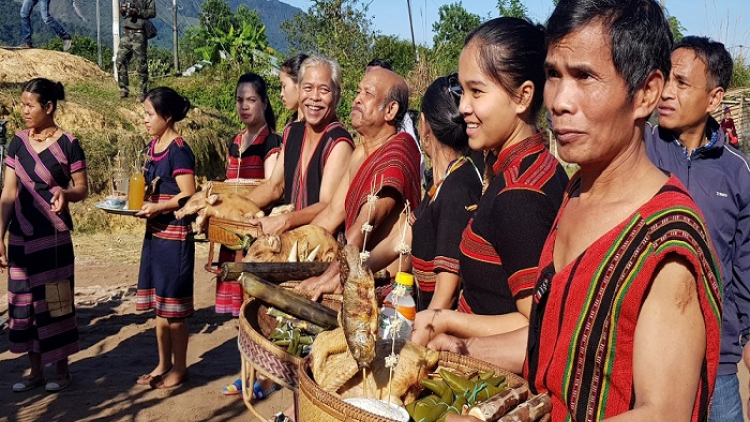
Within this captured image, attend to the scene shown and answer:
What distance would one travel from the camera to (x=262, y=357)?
2348 mm

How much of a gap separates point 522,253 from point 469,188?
72 centimetres

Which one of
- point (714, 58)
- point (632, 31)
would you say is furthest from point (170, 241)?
point (632, 31)

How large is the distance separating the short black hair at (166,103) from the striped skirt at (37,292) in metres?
1.24

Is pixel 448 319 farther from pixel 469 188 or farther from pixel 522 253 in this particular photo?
pixel 469 188

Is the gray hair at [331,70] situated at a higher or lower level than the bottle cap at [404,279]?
higher

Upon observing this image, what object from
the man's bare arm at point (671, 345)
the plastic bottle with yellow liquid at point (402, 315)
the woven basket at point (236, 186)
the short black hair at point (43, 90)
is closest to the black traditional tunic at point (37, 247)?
the short black hair at point (43, 90)

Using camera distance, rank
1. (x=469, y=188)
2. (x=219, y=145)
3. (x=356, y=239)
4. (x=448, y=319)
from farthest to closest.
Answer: (x=219, y=145), (x=356, y=239), (x=469, y=188), (x=448, y=319)

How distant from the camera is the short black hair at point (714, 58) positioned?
125 inches

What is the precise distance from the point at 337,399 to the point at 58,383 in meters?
4.92

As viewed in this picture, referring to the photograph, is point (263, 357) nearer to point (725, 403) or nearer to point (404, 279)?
point (404, 279)

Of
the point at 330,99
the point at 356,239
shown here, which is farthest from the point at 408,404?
the point at 330,99

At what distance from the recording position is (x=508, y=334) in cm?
218

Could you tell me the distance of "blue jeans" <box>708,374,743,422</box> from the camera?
270cm

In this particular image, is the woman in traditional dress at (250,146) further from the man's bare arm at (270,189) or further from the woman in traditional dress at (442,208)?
the woman in traditional dress at (442,208)
